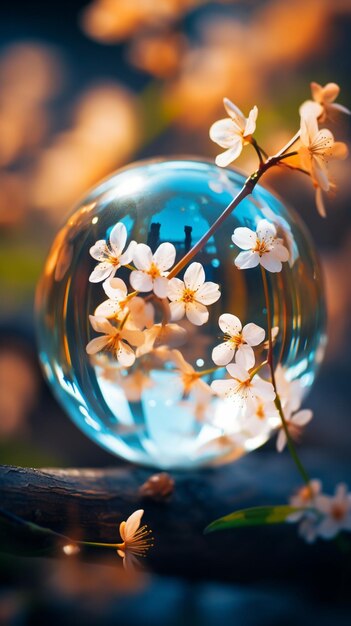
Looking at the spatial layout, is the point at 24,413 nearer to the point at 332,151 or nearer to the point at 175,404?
the point at 175,404

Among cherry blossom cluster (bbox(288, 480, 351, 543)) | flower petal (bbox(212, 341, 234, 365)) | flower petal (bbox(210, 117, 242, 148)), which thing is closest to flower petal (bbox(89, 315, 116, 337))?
flower petal (bbox(212, 341, 234, 365))

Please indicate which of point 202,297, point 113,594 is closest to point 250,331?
point 202,297

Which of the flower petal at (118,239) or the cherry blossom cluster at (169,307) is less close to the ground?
the flower petal at (118,239)

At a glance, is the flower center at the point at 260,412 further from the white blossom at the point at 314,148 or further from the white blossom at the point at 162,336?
the white blossom at the point at 314,148

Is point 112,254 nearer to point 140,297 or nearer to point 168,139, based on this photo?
point 140,297

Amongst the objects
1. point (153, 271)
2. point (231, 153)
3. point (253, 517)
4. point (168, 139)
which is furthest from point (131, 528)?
point (168, 139)

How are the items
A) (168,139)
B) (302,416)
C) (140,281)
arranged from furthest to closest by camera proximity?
(168,139) < (302,416) < (140,281)

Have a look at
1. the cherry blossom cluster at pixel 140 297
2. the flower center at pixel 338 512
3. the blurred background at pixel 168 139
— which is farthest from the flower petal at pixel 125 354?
the blurred background at pixel 168 139
